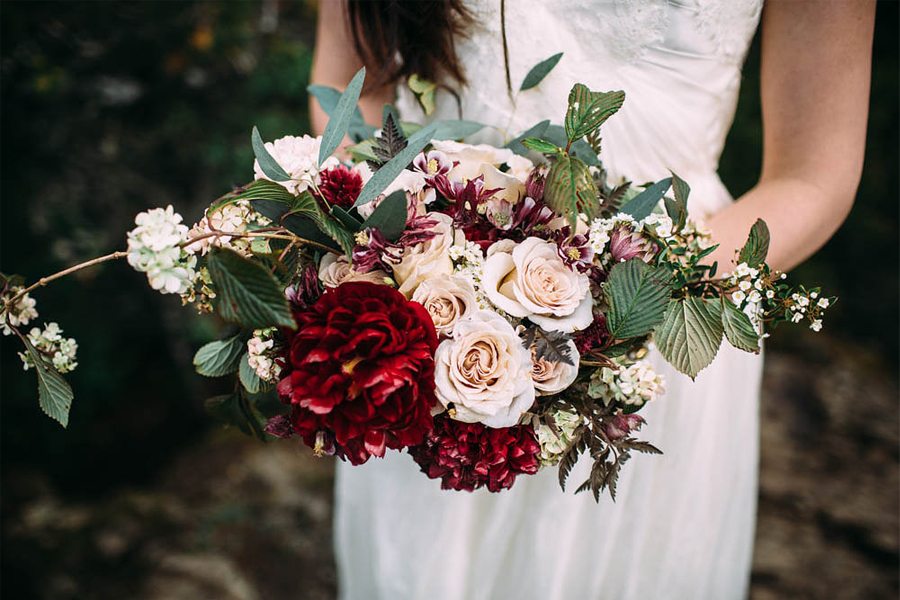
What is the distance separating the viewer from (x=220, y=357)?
85 centimetres

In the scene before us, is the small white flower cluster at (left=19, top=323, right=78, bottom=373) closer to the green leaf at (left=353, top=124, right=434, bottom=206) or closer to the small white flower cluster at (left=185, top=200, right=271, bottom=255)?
the small white flower cluster at (left=185, top=200, right=271, bottom=255)

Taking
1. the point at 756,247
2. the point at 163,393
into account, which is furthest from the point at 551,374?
the point at 163,393

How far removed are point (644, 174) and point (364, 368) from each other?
28.5 inches

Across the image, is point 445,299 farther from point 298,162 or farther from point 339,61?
point 339,61

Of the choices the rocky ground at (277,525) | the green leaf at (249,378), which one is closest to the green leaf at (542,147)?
the green leaf at (249,378)

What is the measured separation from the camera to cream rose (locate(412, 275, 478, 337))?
744 millimetres

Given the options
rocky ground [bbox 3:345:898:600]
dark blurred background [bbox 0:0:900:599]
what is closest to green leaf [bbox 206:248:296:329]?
dark blurred background [bbox 0:0:900:599]

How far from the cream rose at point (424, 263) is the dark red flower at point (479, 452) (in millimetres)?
172

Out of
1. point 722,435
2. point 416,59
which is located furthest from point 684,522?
point 416,59

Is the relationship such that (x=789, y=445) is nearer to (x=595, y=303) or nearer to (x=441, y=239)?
(x=595, y=303)

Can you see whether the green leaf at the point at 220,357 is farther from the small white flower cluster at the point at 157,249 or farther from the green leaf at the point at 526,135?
the green leaf at the point at 526,135

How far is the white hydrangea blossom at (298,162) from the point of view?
0.78 meters

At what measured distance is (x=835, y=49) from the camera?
1.00 meters

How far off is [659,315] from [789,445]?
7.77 feet
